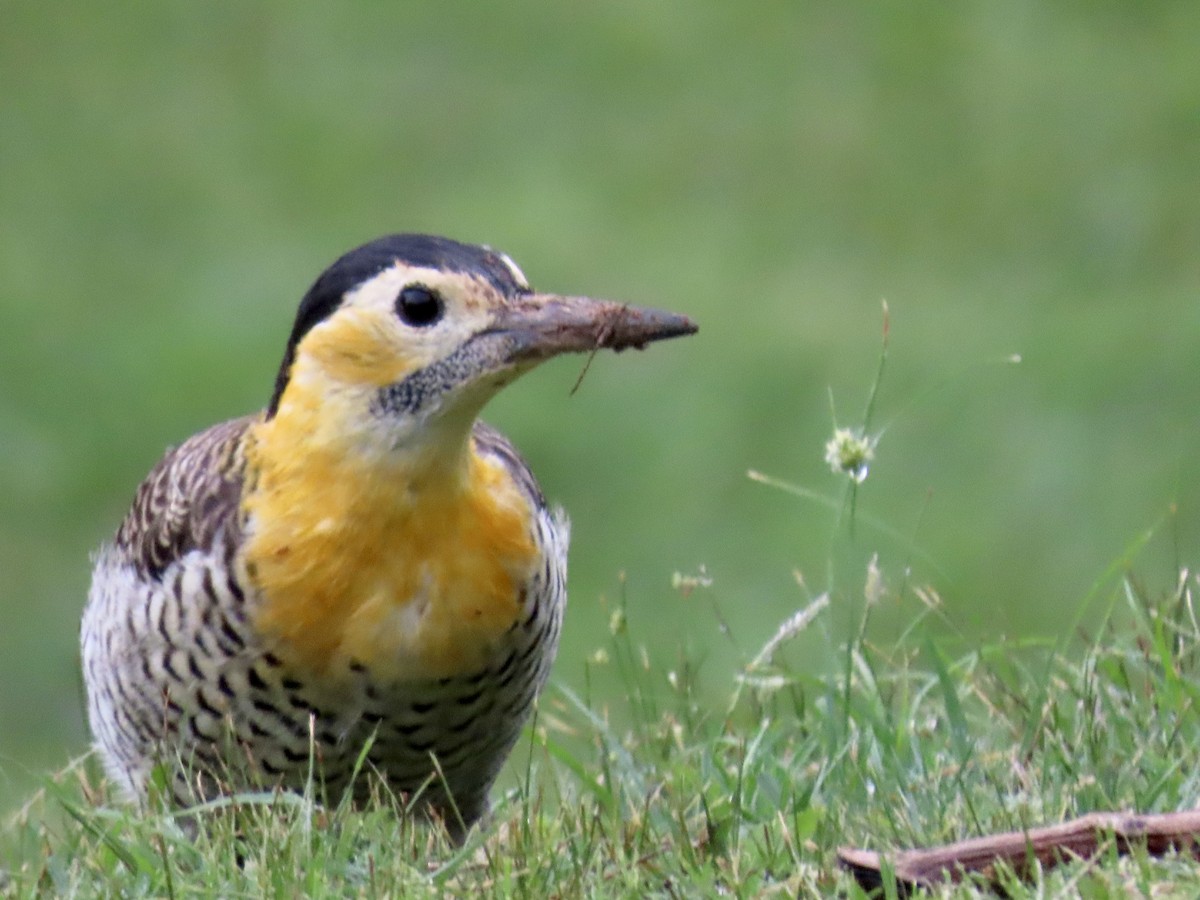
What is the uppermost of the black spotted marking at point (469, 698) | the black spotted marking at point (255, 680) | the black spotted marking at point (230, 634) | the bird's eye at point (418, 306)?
the bird's eye at point (418, 306)

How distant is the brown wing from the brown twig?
1.66m

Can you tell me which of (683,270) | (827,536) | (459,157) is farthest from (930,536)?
(459,157)

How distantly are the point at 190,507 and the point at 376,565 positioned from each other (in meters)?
0.48

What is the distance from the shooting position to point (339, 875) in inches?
181

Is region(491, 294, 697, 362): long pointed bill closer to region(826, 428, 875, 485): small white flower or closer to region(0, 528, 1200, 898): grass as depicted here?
region(826, 428, 875, 485): small white flower

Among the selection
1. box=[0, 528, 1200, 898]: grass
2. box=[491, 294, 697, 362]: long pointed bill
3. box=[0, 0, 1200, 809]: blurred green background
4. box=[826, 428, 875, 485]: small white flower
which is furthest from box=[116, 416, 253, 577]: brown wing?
box=[0, 0, 1200, 809]: blurred green background

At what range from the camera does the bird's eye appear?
493 centimetres

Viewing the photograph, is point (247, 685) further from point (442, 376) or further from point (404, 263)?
point (404, 263)

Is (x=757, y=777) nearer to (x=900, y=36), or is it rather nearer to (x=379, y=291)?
(x=379, y=291)

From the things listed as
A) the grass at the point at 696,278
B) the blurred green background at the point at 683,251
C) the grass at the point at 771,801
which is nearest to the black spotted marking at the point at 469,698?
the grass at the point at 771,801

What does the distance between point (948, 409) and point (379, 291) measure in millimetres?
6687

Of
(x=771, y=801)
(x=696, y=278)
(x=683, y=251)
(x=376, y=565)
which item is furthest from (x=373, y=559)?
(x=683, y=251)

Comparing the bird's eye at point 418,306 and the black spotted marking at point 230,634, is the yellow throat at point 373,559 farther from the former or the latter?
the bird's eye at point 418,306

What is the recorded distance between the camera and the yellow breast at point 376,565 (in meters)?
5.09
